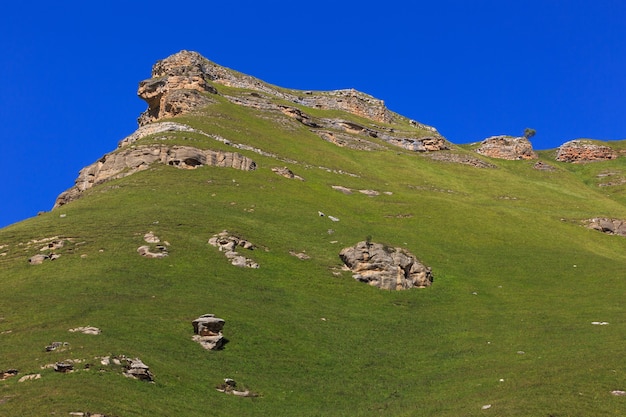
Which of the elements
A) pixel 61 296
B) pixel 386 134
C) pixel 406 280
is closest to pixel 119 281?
pixel 61 296

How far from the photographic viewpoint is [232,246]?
7275 cm

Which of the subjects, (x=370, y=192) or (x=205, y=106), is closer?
(x=370, y=192)

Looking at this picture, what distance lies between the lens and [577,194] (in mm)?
128500

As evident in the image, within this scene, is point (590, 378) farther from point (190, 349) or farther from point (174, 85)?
point (174, 85)

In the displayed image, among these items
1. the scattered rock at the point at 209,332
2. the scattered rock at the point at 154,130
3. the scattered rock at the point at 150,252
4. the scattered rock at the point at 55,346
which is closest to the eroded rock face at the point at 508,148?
the scattered rock at the point at 154,130

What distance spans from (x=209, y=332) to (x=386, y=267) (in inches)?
1010

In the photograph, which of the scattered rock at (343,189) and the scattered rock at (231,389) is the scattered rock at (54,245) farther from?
the scattered rock at (343,189)

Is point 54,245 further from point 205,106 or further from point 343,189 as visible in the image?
point 205,106

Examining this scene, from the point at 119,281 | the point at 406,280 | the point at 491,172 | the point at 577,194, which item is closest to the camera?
the point at 119,281

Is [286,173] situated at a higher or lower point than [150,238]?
higher

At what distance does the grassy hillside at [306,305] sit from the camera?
4341 centimetres

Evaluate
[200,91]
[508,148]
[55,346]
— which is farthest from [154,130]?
[508,148]

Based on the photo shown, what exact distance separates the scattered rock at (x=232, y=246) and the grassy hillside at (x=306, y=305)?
1.06 meters

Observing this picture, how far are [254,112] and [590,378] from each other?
107 m
